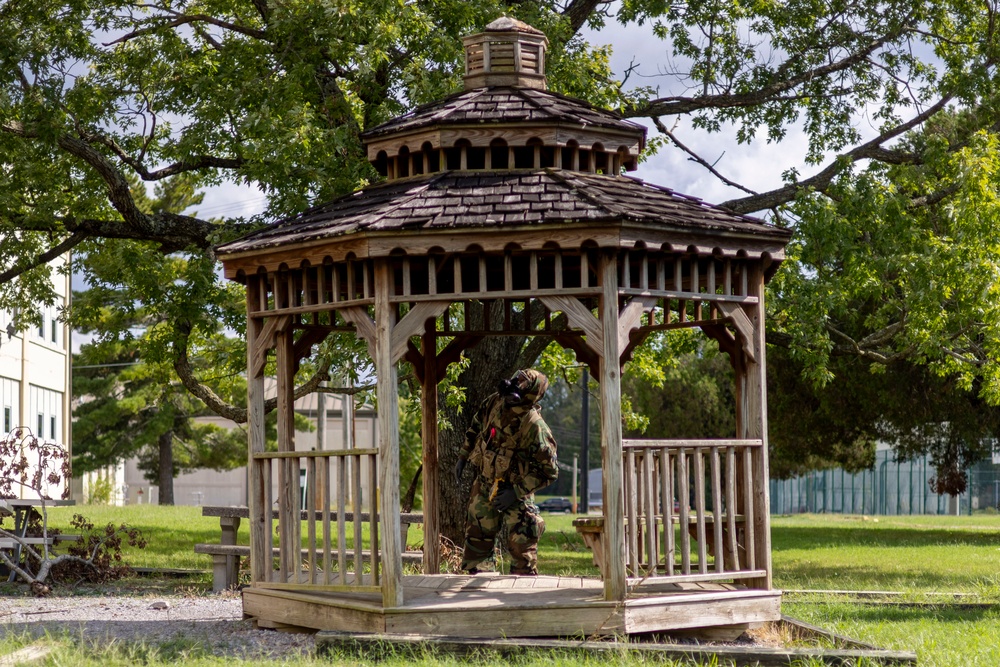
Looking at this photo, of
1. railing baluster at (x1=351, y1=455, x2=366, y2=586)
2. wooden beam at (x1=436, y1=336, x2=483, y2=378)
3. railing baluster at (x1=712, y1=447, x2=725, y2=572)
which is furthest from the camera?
wooden beam at (x1=436, y1=336, x2=483, y2=378)

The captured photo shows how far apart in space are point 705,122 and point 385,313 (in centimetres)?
1278

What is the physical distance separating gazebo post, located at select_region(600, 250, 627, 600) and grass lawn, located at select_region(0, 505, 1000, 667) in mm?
1118

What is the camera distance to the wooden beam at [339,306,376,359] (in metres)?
9.12

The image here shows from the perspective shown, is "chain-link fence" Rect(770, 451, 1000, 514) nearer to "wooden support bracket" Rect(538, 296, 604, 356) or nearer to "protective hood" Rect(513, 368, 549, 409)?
"protective hood" Rect(513, 368, 549, 409)

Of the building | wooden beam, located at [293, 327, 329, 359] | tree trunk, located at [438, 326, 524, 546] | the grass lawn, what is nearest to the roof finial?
wooden beam, located at [293, 327, 329, 359]

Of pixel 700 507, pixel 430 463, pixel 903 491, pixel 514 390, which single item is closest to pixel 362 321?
pixel 514 390

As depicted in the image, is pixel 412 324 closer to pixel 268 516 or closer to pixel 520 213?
pixel 520 213

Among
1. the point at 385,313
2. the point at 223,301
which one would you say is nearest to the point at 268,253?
the point at 385,313

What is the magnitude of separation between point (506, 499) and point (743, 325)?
2673 millimetres

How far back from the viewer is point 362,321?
9.18 meters

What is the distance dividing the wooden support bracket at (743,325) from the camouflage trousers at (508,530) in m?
2.47

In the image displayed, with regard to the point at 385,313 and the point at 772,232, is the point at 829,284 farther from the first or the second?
the point at 385,313

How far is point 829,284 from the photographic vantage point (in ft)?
55.6

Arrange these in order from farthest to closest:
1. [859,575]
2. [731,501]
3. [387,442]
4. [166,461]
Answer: [166,461]
[859,575]
[731,501]
[387,442]
